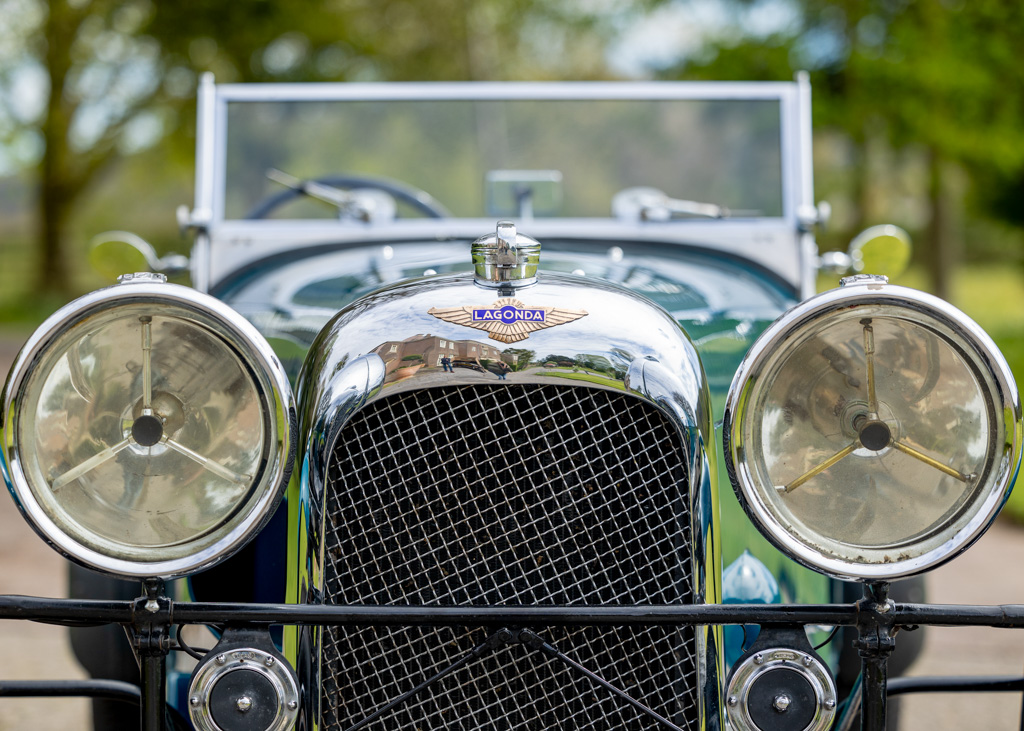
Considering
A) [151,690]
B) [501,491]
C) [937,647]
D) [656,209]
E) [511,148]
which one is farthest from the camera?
[937,647]

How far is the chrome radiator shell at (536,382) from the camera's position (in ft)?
4.99

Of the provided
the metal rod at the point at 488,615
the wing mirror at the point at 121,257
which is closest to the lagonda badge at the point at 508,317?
the metal rod at the point at 488,615

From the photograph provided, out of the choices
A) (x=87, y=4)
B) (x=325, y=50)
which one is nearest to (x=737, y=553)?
(x=325, y=50)

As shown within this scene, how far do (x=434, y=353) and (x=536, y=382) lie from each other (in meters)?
0.16

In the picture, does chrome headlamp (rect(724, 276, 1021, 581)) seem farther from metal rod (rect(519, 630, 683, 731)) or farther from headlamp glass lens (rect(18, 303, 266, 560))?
headlamp glass lens (rect(18, 303, 266, 560))

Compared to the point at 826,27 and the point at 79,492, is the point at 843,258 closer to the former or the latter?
the point at 79,492

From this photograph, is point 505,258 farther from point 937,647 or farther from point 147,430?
point 937,647

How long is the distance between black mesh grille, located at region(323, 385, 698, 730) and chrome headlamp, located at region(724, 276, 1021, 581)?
159 millimetres

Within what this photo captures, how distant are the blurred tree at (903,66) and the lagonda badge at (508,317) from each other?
277 inches

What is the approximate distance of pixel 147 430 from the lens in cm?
149

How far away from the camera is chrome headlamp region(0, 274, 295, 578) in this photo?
1.43 meters

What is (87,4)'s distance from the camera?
14.3 m

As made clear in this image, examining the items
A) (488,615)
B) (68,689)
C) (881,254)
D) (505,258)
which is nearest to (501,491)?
(488,615)

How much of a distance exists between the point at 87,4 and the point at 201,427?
48.5 ft
